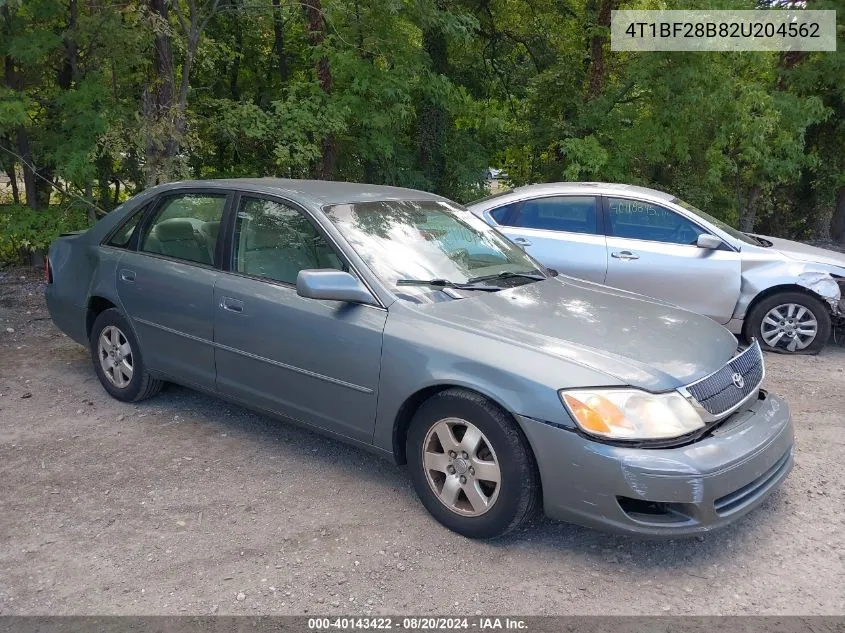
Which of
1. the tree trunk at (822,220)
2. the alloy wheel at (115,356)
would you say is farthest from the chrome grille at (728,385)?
the tree trunk at (822,220)

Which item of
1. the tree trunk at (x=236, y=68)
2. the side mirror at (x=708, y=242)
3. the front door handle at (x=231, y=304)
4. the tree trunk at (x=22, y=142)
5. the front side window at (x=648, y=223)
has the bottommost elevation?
the front door handle at (x=231, y=304)

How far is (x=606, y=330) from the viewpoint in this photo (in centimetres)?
360

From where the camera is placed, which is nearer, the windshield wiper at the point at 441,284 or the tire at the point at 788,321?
the windshield wiper at the point at 441,284

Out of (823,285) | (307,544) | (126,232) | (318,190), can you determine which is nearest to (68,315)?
(126,232)

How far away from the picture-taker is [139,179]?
9.51 metres

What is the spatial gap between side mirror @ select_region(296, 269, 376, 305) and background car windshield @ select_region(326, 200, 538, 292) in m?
0.18

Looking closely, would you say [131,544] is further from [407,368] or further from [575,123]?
[575,123]

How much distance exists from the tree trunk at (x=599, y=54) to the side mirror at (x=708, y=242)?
7119mm

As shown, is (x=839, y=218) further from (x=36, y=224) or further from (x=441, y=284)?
(x=36, y=224)

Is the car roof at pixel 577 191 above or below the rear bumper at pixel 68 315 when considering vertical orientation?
above

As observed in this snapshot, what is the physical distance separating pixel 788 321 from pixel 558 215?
236 cm

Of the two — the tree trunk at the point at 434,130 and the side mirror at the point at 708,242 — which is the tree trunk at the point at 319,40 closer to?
the tree trunk at the point at 434,130

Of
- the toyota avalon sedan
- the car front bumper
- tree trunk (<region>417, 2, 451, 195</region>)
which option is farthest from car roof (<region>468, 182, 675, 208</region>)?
tree trunk (<region>417, 2, 451, 195</region>)

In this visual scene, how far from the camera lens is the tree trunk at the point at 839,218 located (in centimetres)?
1374
